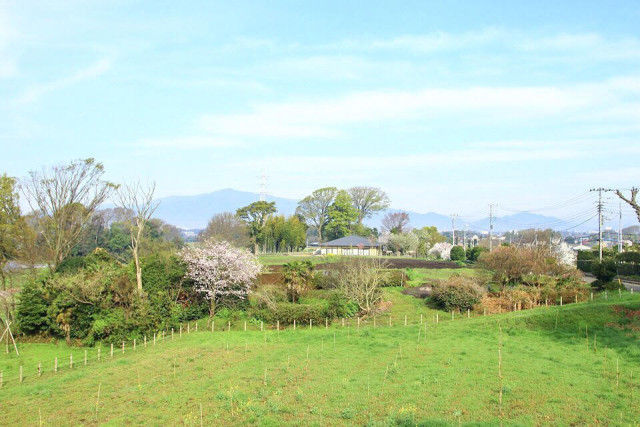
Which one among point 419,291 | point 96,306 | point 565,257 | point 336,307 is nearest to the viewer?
point 96,306

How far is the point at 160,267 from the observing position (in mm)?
26250

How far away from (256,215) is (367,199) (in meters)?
30.2

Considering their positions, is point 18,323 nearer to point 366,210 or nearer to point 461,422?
point 461,422

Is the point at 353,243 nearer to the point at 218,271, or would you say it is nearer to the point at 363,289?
the point at 363,289

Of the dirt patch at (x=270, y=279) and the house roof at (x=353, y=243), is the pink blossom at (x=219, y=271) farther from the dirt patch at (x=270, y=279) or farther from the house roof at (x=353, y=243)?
the house roof at (x=353, y=243)

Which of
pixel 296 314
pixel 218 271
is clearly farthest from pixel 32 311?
pixel 296 314

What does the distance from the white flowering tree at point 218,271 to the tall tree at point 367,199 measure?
71.9m

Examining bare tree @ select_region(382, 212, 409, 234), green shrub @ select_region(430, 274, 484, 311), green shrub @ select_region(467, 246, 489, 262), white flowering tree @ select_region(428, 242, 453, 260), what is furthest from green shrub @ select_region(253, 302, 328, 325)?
bare tree @ select_region(382, 212, 409, 234)

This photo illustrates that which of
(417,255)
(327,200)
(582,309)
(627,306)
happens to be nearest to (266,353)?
(582,309)

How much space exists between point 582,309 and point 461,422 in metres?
14.2

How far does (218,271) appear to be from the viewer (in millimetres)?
27328

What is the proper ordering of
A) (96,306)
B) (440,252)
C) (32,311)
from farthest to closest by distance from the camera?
1. (440,252)
2. (32,311)
3. (96,306)

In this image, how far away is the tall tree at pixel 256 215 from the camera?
7594 centimetres

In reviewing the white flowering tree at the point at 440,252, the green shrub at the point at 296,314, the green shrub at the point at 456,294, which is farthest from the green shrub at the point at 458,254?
the green shrub at the point at 296,314
